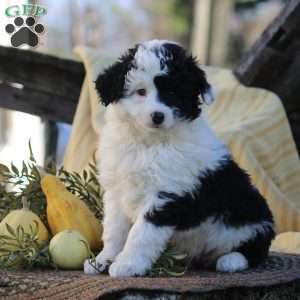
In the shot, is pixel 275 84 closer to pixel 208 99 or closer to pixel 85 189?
pixel 85 189

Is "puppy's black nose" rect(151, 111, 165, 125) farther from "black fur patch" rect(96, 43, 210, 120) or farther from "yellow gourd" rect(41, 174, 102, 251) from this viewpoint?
"yellow gourd" rect(41, 174, 102, 251)

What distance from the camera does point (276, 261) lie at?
3369 millimetres

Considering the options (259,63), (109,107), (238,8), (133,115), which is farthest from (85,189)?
(238,8)

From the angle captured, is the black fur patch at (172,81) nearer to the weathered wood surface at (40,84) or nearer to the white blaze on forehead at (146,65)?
the white blaze on forehead at (146,65)

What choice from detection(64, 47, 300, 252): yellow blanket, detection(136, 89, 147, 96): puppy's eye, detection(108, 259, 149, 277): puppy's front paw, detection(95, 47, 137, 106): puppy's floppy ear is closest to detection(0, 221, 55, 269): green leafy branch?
detection(108, 259, 149, 277): puppy's front paw

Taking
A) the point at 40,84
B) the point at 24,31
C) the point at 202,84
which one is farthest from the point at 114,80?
the point at 40,84

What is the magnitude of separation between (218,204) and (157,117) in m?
0.49

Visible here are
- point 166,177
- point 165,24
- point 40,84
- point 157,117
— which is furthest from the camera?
point 165,24

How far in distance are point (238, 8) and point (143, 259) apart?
16.5m

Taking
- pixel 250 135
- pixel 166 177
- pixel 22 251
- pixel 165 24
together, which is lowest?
pixel 165 24

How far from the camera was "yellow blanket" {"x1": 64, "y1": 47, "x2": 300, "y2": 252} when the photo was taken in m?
4.68

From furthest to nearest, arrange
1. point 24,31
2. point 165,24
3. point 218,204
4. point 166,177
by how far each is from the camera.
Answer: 1. point 165,24
2. point 24,31
3. point 218,204
4. point 166,177

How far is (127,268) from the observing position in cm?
285

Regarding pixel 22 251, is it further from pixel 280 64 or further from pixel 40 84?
pixel 280 64
